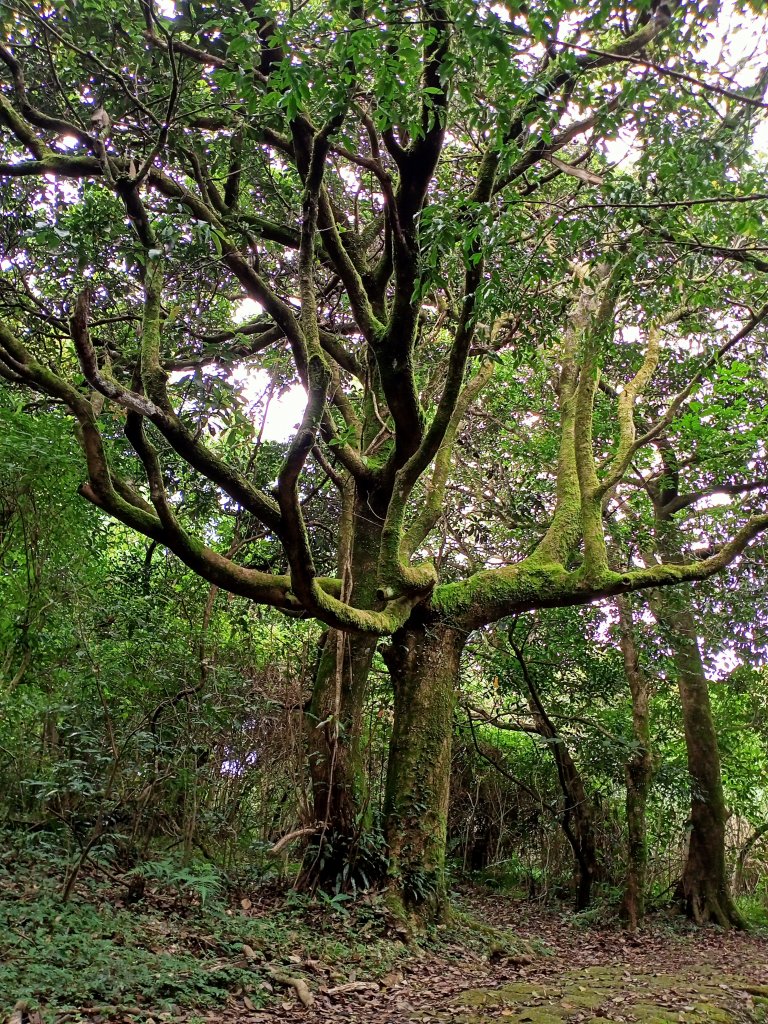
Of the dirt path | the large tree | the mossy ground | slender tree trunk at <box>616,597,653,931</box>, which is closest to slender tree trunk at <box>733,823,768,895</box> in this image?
slender tree trunk at <box>616,597,653,931</box>

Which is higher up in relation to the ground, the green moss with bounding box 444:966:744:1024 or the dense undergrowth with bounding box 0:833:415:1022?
the dense undergrowth with bounding box 0:833:415:1022

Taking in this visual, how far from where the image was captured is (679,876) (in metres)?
10.5

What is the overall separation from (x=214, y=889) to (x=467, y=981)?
1996 mm

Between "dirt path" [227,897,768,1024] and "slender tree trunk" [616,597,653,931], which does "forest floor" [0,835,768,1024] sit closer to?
"dirt path" [227,897,768,1024]

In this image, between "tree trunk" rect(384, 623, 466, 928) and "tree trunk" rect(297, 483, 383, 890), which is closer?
"tree trunk" rect(297, 483, 383, 890)

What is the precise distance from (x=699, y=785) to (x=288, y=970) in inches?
284

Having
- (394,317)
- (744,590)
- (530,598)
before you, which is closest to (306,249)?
(394,317)

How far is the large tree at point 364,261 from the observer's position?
418 centimetres

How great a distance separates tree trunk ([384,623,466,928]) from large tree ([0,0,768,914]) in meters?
0.03

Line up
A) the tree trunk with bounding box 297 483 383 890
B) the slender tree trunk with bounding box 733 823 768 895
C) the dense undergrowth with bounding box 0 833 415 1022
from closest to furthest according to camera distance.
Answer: the dense undergrowth with bounding box 0 833 415 1022
the tree trunk with bounding box 297 483 383 890
the slender tree trunk with bounding box 733 823 768 895

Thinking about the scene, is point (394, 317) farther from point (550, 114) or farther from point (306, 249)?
point (550, 114)

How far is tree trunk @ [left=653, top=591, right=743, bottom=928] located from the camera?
938 cm

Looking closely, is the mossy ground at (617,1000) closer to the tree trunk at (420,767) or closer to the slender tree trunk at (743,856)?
the tree trunk at (420,767)

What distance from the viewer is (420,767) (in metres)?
6.71
